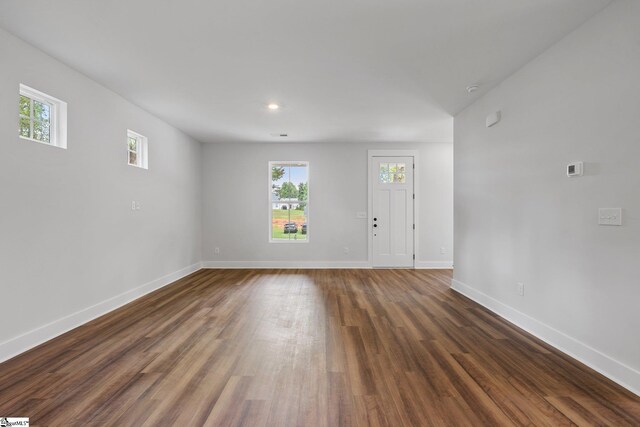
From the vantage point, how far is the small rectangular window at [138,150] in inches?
174

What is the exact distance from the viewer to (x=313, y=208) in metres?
6.65

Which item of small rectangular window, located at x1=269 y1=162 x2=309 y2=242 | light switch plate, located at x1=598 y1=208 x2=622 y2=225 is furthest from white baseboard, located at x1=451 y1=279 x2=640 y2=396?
small rectangular window, located at x1=269 y1=162 x2=309 y2=242

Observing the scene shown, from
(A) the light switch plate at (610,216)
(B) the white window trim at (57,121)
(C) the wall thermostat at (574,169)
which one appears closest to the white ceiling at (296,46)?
(B) the white window trim at (57,121)

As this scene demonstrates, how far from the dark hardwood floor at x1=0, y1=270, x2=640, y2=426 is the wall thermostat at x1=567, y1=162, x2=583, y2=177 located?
1454 mm

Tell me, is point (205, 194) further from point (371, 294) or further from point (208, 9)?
point (208, 9)

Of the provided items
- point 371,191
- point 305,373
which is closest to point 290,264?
point 371,191

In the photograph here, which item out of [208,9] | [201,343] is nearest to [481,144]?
[208,9]

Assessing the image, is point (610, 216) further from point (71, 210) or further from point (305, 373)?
point (71, 210)

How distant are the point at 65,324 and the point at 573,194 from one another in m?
4.68

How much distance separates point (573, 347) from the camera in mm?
2506

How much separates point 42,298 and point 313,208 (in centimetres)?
458

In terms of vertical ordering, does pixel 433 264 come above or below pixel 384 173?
below

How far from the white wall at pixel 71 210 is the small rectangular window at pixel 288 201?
2280mm

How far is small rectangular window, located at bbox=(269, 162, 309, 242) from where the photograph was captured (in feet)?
22.1
